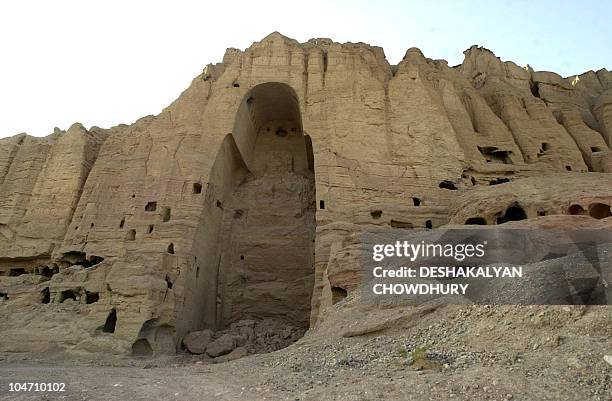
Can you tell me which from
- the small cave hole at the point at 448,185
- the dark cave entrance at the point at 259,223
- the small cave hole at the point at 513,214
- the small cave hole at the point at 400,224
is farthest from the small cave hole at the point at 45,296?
the small cave hole at the point at 513,214

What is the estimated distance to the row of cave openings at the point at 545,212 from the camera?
1417cm

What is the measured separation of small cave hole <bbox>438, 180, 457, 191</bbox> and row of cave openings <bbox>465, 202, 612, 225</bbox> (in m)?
3.71

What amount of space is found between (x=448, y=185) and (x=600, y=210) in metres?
5.86

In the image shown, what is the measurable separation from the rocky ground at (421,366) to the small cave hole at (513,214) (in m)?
7.77

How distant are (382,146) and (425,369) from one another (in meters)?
14.4

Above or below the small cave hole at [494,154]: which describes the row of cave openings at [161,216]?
below

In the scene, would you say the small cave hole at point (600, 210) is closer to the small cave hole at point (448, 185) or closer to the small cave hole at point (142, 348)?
the small cave hole at point (448, 185)

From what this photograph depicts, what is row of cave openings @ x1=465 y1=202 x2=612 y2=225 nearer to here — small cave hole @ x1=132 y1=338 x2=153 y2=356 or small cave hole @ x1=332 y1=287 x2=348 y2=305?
small cave hole @ x1=332 y1=287 x2=348 y2=305

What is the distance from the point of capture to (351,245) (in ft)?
40.9

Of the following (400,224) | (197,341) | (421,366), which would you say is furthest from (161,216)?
(421,366)

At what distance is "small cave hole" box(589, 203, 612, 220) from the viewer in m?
14.2

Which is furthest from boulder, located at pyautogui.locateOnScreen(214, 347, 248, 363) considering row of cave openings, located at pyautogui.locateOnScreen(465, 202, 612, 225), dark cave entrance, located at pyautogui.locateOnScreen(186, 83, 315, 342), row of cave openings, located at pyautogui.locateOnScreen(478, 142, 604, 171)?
row of cave openings, located at pyautogui.locateOnScreen(478, 142, 604, 171)

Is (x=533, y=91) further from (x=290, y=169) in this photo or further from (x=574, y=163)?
(x=290, y=169)

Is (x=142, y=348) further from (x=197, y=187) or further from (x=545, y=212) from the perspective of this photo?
(x=545, y=212)
